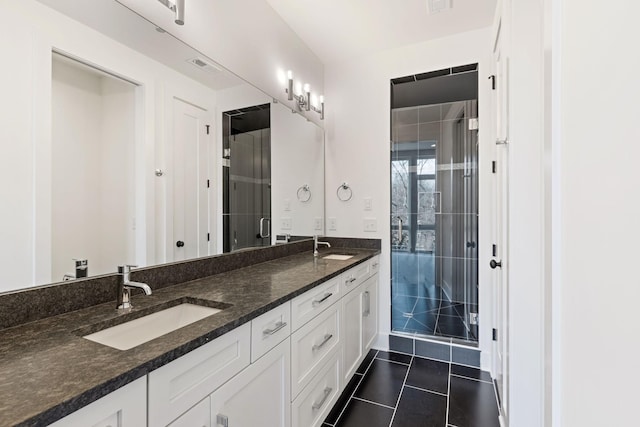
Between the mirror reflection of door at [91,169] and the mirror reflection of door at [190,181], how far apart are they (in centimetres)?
24

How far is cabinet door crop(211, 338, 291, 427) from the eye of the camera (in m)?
0.96

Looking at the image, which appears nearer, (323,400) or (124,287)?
(124,287)

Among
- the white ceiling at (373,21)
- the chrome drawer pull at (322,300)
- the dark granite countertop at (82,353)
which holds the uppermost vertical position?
the white ceiling at (373,21)

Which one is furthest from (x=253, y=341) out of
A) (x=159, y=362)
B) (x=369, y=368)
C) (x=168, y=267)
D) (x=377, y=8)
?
(x=377, y=8)

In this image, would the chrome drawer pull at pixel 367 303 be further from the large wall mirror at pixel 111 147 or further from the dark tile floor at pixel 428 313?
the large wall mirror at pixel 111 147

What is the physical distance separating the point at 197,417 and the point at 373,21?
272 cm

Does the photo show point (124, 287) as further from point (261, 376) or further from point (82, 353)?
point (261, 376)

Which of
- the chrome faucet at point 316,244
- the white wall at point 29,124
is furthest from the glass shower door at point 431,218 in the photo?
the white wall at point 29,124

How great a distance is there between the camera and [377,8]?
220cm

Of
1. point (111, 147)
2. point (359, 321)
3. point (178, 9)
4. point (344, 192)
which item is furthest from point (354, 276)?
point (178, 9)

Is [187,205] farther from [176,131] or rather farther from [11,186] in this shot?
[11,186]

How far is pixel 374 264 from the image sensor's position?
104 inches

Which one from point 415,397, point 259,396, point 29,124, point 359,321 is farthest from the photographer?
point 359,321

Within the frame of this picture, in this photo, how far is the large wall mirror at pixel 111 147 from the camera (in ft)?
3.27
